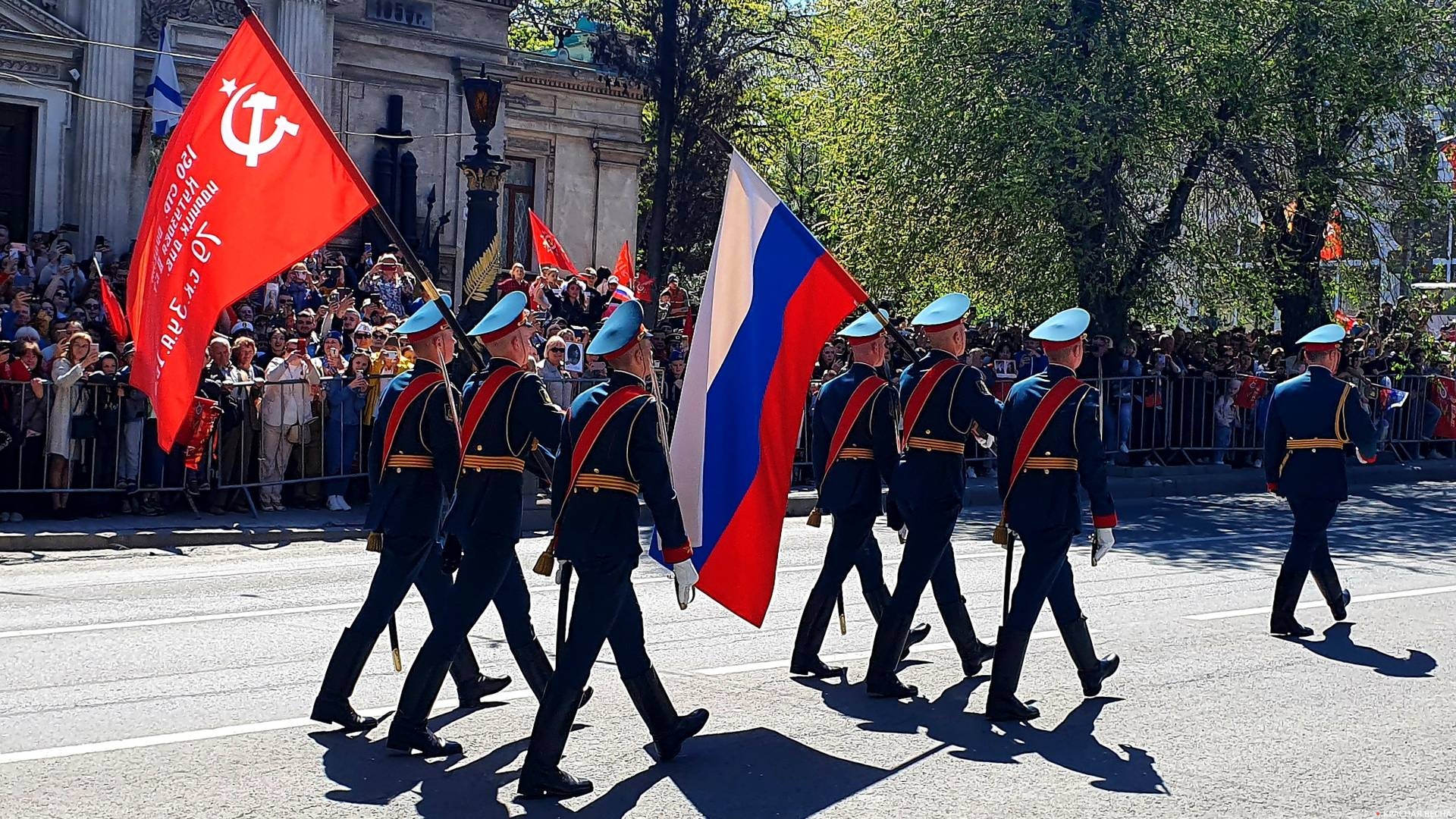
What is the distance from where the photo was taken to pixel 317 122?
7.50 metres

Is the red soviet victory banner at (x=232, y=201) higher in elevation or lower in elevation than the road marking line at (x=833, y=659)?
higher

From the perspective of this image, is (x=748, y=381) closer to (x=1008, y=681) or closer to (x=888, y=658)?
(x=888, y=658)

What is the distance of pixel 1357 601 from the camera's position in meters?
11.6

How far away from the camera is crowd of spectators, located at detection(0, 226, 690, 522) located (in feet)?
47.0

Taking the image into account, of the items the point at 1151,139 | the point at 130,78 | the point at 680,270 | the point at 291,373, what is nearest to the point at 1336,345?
the point at 291,373

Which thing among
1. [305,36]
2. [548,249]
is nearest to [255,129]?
[548,249]

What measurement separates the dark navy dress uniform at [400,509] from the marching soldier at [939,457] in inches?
89.5

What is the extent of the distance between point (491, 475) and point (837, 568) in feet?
7.56

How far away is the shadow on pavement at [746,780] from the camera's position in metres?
6.30

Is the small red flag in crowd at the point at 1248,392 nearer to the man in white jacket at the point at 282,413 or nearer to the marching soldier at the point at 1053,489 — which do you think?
the man in white jacket at the point at 282,413

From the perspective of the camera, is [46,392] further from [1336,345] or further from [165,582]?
[1336,345]

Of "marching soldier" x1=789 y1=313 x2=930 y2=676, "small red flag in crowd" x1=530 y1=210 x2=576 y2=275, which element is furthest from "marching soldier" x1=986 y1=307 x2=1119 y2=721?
"small red flag in crowd" x1=530 y1=210 x2=576 y2=275

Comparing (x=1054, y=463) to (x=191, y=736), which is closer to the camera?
(x=191, y=736)

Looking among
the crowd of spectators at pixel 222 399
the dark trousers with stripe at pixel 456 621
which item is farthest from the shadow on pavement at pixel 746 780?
the crowd of spectators at pixel 222 399
